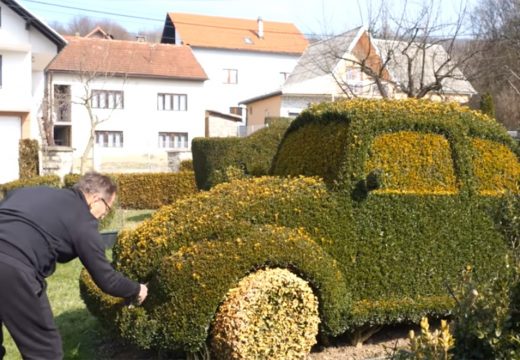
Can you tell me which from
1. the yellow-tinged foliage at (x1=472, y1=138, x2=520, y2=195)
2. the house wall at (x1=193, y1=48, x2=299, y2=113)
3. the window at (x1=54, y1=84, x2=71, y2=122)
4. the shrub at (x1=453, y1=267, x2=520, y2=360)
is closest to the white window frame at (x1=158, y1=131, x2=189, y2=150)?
the window at (x1=54, y1=84, x2=71, y2=122)

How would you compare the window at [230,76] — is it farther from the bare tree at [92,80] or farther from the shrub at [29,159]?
the shrub at [29,159]

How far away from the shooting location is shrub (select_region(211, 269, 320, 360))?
468cm

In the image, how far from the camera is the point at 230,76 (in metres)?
59.2

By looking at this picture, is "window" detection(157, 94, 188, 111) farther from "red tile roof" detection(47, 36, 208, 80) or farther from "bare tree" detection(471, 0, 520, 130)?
"bare tree" detection(471, 0, 520, 130)

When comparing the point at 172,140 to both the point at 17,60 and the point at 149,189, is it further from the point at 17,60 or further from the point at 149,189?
the point at 149,189

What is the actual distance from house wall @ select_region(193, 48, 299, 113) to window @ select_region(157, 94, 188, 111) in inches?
550

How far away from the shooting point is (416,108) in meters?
5.99

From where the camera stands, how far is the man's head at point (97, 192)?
4.18 m

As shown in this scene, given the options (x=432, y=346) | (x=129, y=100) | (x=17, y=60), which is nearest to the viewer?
(x=432, y=346)

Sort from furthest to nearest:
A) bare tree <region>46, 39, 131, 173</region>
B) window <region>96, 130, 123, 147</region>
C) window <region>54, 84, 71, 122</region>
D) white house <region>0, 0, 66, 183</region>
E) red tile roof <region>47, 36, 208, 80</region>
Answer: window <region>96, 130, 123, 147</region> < red tile roof <region>47, 36, 208, 80</region> < bare tree <region>46, 39, 131, 173</region> < window <region>54, 84, 71, 122</region> < white house <region>0, 0, 66, 183</region>

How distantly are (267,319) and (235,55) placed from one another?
56442 millimetres

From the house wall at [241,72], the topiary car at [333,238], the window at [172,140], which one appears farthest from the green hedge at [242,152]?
the house wall at [241,72]

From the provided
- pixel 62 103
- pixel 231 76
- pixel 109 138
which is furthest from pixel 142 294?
pixel 231 76

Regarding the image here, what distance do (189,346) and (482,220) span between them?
115 inches
